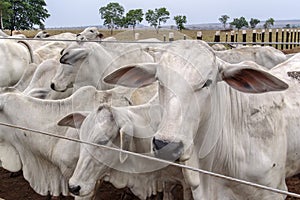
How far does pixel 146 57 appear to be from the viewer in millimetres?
4008

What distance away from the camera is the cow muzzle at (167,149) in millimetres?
1758

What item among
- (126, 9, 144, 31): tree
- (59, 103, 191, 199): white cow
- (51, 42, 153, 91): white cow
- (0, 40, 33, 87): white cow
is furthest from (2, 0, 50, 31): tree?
(59, 103, 191, 199): white cow

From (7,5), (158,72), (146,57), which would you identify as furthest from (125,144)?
(7,5)

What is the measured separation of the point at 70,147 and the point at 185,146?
1.29 metres

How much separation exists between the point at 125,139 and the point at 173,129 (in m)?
0.66

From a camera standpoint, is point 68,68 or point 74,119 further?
point 68,68

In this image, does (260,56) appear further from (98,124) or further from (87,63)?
(98,124)

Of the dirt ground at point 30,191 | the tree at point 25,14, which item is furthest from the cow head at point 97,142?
the tree at point 25,14

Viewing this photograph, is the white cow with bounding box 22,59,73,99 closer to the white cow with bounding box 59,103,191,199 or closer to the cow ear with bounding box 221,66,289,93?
the white cow with bounding box 59,103,191,199

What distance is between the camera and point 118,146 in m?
2.47

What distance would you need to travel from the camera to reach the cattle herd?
1934mm

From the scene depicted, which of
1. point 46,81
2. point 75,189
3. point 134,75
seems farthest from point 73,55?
point 134,75

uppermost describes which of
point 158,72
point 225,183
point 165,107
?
point 158,72

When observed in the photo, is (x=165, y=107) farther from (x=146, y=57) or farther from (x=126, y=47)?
(x=126, y=47)
